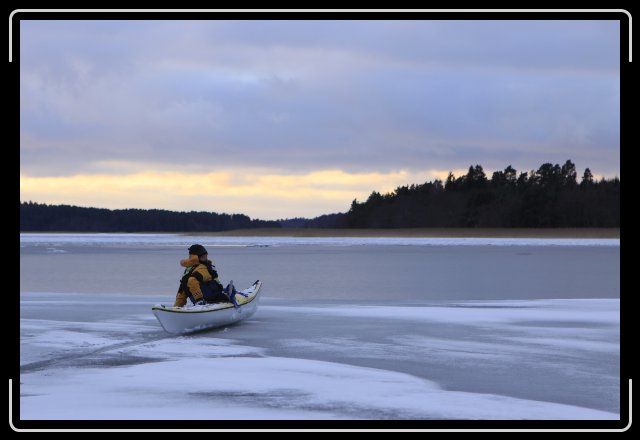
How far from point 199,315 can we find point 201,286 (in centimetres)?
84

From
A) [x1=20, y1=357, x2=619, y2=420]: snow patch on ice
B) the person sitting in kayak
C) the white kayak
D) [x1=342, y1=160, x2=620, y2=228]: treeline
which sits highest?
[x1=342, y1=160, x2=620, y2=228]: treeline

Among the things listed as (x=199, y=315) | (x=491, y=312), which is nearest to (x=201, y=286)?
(x=199, y=315)

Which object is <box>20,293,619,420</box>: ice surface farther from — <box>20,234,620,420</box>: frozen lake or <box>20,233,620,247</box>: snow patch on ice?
<box>20,233,620,247</box>: snow patch on ice

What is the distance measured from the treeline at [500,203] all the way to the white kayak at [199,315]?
8665cm

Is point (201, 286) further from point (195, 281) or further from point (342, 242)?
point (342, 242)

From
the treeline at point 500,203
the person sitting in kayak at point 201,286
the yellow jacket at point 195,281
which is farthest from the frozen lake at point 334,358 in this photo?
the treeline at point 500,203

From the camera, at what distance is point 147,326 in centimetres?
1417

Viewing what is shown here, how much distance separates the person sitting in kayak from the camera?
1384cm

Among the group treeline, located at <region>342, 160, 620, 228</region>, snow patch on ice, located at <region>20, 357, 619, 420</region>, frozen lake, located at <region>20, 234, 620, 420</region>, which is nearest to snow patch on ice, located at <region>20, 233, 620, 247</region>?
treeline, located at <region>342, 160, 620, 228</region>

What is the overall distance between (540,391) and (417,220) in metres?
121

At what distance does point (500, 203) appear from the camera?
11450 cm

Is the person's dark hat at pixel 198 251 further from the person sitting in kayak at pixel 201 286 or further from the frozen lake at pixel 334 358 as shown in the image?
the frozen lake at pixel 334 358

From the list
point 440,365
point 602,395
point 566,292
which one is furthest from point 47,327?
point 566,292

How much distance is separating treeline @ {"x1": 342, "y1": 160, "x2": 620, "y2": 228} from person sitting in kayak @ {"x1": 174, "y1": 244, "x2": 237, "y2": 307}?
87.0 meters
